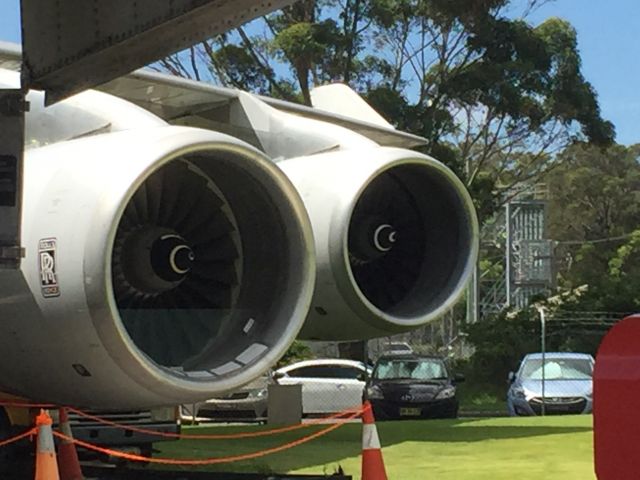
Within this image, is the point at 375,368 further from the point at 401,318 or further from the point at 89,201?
the point at 89,201

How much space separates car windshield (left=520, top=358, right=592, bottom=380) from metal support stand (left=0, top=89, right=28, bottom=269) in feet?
52.4

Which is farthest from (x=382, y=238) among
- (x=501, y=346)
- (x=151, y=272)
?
(x=501, y=346)

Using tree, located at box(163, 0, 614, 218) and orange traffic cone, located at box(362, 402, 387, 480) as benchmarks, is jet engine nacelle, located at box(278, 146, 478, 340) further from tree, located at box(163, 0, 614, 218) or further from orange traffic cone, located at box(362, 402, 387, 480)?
tree, located at box(163, 0, 614, 218)

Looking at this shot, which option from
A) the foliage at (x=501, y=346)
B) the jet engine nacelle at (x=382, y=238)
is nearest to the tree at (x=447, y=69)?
the foliage at (x=501, y=346)

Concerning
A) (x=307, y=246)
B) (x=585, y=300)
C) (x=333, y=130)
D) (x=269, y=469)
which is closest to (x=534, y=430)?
(x=269, y=469)

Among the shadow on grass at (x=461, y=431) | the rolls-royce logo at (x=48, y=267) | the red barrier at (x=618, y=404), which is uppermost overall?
the rolls-royce logo at (x=48, y=267)

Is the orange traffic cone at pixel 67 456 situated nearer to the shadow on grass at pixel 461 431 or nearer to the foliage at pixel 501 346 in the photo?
the shadow on grass at pixel 461 431

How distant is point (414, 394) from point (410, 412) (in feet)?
1.15

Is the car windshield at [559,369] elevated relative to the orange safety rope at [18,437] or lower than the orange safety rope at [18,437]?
lower

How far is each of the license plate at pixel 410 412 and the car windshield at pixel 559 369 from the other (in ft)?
7.07

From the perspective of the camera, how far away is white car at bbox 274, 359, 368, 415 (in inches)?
879

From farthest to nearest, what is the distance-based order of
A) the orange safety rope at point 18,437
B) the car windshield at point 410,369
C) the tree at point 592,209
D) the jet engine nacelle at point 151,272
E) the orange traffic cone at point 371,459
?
the tree at point 592,209, the car windshield at point 410,369, the orange safety rope at point 18,437, the orange traffic cone at point 371,459, the jet engine nacelle at point 151,272

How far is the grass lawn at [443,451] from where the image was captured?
30.1ft

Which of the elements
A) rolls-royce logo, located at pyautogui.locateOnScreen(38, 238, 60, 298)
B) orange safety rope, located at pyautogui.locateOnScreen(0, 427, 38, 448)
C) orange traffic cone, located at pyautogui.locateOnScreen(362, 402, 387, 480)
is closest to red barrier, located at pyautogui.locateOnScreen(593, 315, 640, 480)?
rolls-royce logo, located at pyautogui.locateOnScreen(38, 238, 60, 298)
